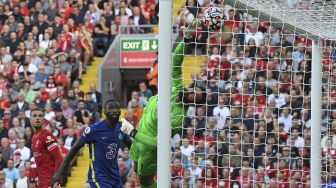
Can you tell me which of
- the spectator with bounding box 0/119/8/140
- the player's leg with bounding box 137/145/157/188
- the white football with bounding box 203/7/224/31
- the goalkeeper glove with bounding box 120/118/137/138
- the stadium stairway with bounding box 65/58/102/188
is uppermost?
the white football with bounding box 203/7/224/31

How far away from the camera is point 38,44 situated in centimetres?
2511

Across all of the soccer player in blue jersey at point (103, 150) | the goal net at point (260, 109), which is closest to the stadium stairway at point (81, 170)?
the goal net at point (260, 109)

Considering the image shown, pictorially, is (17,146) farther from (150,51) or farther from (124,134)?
(124,134)

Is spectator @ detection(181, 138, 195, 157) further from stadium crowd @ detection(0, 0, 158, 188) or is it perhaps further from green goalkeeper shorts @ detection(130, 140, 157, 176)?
stadium crowd @ detection(0, 0, 158, 188)

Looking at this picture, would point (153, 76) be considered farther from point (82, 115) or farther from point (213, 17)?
point (213, 17)

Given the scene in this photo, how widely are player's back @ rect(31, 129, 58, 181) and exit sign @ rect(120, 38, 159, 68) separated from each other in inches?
417

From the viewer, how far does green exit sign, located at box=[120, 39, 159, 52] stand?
24109mm

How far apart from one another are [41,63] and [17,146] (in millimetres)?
3355

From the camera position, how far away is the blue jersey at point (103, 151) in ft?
40.5

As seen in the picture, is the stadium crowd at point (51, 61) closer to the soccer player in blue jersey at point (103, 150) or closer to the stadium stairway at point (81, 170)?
the stadium stairway at point (81, 170)

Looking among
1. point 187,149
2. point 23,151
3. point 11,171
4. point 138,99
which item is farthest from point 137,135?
point 23,151

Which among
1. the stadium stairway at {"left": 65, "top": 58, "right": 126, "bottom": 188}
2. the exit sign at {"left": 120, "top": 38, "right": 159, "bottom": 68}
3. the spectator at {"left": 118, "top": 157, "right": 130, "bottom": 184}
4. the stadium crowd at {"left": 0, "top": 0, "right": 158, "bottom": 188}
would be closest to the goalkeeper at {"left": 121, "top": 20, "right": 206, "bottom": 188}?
the spectator at {"left": 118, "top": 157, "right": 130, "bottom": 184}

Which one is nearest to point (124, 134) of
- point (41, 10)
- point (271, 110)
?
point (271, 110)

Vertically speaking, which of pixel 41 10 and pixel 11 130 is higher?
pixel 41 10
